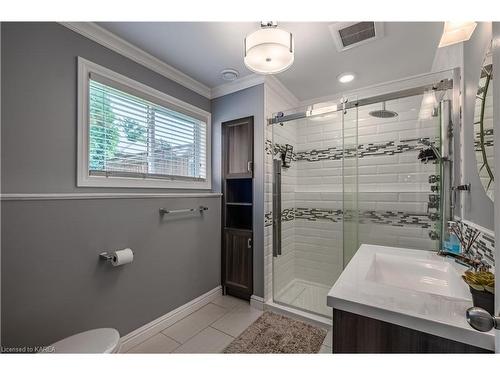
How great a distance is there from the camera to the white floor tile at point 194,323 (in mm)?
1744

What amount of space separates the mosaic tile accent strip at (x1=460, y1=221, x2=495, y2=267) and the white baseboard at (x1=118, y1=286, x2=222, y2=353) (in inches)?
78.7

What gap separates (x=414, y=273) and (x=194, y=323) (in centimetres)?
176

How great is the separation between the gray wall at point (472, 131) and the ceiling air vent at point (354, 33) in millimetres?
546

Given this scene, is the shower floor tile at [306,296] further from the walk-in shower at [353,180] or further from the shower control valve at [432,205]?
the shower control valve at [432,205]

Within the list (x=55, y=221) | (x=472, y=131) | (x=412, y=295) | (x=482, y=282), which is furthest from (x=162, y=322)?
(x=472, y=131)

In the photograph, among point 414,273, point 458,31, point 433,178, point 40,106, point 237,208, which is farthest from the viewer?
point 237,208

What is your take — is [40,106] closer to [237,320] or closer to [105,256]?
[105,256]

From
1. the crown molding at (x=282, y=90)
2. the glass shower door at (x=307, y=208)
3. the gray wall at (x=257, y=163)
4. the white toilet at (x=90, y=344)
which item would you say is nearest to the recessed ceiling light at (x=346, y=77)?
the glass shower door at (x=307, y=208)

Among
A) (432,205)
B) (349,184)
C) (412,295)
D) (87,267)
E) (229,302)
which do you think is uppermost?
(349,184)

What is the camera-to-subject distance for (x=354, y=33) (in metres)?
1.57

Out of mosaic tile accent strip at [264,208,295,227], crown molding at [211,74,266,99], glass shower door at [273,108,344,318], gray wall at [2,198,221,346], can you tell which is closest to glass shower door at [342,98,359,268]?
glass shower door at [273,108,344,318]

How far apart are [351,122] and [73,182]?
234 cm

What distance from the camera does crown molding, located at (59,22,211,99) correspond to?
1431mm

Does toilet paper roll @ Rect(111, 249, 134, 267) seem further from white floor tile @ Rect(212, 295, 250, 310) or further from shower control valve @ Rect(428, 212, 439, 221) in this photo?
shower control valve @ Rect(428, 212, 439, 221)
